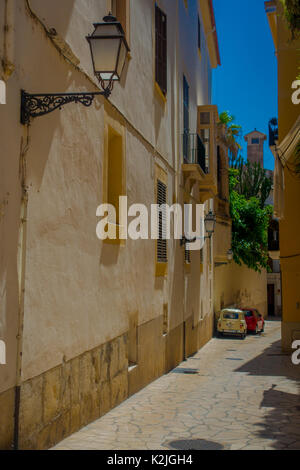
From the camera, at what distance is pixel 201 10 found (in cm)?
2202

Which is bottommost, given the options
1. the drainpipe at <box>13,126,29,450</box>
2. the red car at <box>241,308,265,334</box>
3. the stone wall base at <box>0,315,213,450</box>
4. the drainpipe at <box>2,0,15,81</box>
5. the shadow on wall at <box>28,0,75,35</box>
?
the red car at <box>241,308,265,334</box>

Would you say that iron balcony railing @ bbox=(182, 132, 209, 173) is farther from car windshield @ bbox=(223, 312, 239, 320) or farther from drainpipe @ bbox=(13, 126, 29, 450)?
drainpipe @ bbox=(13, 126, 29, 450)

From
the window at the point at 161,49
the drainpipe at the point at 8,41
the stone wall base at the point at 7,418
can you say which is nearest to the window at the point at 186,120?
the window at the point at 161,49

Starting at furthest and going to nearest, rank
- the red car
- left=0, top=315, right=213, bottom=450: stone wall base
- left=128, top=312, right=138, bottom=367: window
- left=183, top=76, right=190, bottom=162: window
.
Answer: the red car, left=183, top=76, right=190, bottom=162: window, left=128, top=312, right=138, bottom=367: window, left=0, top=315, right=213, bottom=450: stone wall base

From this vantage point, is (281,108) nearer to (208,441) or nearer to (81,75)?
(81,75)

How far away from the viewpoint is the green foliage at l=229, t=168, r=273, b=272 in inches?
1292

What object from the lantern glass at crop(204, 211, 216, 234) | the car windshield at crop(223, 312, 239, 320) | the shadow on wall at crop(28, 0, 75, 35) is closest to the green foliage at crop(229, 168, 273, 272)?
the car windshield at crop(223, 312, 239, 320)

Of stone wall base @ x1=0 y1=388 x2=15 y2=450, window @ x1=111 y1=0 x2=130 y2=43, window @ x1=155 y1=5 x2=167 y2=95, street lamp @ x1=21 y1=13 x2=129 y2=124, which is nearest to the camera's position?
stone wall base @ x1=0 y1=388 x2=15 y2=450

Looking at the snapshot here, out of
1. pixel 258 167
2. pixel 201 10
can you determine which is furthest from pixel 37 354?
pixel 258 167

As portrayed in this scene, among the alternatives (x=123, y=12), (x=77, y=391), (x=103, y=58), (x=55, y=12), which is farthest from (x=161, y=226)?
(x=103, y=58)

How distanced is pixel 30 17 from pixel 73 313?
342 cm

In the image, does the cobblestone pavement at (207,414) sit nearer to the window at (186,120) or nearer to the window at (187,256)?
the window at (187,256)

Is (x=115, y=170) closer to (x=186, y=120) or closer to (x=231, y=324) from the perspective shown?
Result: (x=186, y=120)

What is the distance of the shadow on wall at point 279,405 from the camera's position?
689cm
